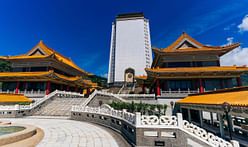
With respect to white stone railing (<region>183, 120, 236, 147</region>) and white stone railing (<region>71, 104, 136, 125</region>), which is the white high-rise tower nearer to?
white stone railing (<region>71, 104, 136, 125</region>)

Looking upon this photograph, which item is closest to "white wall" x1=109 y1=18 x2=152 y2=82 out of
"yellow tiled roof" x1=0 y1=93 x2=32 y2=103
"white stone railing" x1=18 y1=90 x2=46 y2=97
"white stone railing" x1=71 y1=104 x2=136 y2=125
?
"white stone railing" x1=18 y1=90 x2=46 y2=97

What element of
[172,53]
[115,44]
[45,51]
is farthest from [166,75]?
[115,44]

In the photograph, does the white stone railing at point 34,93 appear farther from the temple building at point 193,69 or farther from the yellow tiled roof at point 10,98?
the temple building at point 193,69

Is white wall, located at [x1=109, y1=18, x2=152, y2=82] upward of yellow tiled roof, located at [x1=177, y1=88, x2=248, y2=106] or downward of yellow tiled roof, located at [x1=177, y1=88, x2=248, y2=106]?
upward

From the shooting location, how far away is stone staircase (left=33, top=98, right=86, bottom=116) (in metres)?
15.4

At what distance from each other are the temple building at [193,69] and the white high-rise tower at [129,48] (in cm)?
2825

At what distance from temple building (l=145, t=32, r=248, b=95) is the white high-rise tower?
92.7ft

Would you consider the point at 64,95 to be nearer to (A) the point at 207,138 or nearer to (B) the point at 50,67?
(B) the point at 50,67

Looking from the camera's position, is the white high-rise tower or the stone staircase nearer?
Result: the stone staircase

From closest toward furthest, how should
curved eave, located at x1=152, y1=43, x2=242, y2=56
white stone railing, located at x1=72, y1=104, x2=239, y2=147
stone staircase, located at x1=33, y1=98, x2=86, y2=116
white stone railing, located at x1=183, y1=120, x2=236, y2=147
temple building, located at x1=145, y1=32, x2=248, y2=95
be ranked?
white stone railing, located at x1=183, y1=120, x2=236, y2=147 < white stone railing, located at x1=72, y1=104, x2=239, y2=147 < stone staircase, located at x1=33, y1=98, x2=86, y2=116 < temple building, located at x1=145, y1=32, x2=248, y2=95 < curved eave, located at x1=152, y1=43, x2=242, y2=56

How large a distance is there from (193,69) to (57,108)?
20610 millimetres

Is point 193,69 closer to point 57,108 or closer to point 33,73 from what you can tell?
point 57,108

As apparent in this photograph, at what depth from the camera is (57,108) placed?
17141 mm

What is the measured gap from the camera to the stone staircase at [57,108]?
1539 cm
